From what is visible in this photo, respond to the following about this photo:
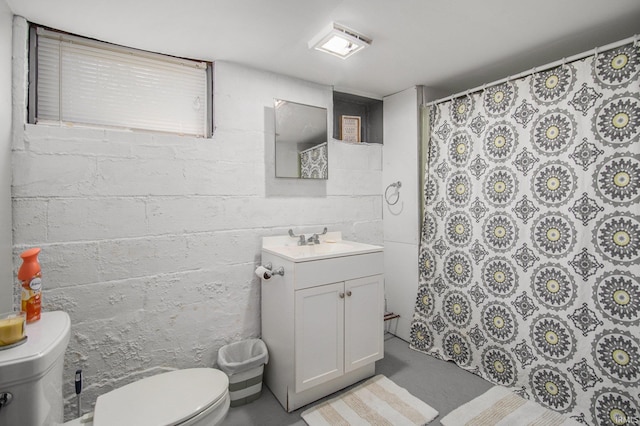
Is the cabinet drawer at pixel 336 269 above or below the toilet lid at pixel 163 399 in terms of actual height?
above

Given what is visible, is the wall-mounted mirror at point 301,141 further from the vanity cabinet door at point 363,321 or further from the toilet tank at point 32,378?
the toilet tank at point 32,378

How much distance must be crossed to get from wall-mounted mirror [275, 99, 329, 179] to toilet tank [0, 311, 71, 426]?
1532mm

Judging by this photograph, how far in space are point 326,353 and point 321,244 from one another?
816mm

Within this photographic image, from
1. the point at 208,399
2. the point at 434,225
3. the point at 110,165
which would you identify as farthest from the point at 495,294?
the point at 110,165

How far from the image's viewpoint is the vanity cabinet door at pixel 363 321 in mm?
1920

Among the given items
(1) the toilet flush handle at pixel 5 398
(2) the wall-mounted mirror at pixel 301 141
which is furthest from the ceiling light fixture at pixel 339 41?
(1) the toilet flush handle at pixel 5 398

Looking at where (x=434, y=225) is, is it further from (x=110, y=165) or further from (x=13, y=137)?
(x=13, y=137)

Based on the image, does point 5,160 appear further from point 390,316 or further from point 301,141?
point 390,316

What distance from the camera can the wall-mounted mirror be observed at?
7.21 feet

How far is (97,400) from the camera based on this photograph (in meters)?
1.20

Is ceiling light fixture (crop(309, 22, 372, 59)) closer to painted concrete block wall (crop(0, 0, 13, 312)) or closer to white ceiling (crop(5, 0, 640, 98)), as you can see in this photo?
→ white ceiling (crop(5, 0, 640, 98))

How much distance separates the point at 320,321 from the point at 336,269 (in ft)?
1.08

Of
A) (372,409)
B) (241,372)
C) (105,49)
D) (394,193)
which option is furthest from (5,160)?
(394,193)

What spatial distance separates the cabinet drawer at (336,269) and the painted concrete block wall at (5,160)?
1309mm
